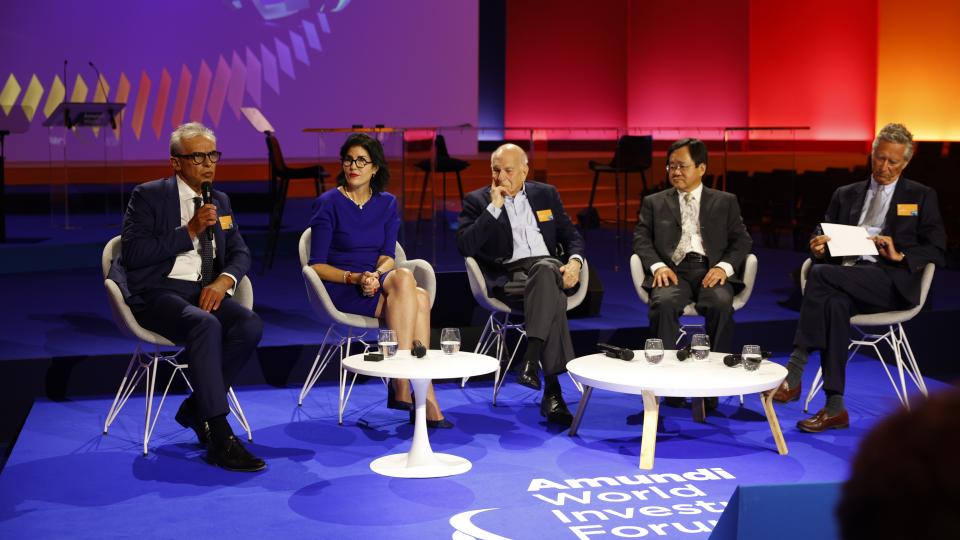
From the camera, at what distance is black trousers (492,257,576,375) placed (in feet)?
15.0

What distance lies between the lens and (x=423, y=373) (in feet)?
12.4

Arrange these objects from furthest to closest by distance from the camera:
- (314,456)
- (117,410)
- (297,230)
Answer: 1. (297,230)
2. (117,410)
3. (314,456)

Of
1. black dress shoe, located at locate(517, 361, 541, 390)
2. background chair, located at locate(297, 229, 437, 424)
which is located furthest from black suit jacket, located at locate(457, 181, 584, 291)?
black dress shoe, located at locate(517, 361, 541, 390)

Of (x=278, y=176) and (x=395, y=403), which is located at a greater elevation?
(x=278, y=176)

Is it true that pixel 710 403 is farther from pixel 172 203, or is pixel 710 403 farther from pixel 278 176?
pixel 278 176

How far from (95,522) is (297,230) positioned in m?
5.23

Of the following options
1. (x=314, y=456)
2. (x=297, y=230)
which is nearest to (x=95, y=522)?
(x=314, y=456)

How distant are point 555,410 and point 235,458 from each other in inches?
52.5

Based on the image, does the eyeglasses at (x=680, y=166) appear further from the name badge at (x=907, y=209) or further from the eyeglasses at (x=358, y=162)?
the eyeglasses at (x=358, y=162)

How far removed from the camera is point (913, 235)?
476 centimetres

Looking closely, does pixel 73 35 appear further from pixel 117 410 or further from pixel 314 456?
pixel 314 456

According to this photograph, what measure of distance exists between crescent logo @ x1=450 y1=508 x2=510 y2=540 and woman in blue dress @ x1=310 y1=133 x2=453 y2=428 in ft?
3.73

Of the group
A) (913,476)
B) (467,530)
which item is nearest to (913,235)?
(467,530)

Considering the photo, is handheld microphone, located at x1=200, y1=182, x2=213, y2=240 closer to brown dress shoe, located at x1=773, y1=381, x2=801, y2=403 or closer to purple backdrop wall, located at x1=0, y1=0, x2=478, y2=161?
brown dress shoe, located at x1=773, y1=381, x2=801, y2=403
